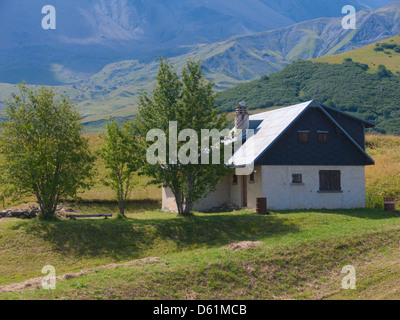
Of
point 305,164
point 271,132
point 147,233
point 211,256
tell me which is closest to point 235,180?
point 271,132

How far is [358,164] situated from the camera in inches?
1291

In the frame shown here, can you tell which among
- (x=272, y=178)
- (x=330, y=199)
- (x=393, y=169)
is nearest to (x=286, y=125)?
(x=272, y=178)

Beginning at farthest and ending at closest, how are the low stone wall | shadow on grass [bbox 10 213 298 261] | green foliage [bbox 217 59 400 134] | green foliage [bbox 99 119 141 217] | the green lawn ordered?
green foliage [bbox 217 59 400 134] < the low stone wall < green foliage [bbox 99 119 141 217] < shadow on grass [bbox 10 213 298 261] < the green lawn

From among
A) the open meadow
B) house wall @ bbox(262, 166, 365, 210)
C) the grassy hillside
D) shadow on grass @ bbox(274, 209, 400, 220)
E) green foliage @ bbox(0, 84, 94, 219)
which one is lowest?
the open meadow

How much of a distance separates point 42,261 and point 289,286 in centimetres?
1123

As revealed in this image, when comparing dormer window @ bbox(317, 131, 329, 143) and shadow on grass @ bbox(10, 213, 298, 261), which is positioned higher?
dormer window @ bbox(317, 131, 329, 143)

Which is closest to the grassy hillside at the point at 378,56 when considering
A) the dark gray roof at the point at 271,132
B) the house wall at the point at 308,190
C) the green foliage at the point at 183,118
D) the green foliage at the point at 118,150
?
the dark gray roof at the point at 271,132

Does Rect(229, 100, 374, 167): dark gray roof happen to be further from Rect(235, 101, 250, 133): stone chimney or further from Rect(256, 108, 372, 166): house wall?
Rect(235, 101, 250, 133): stone chimney

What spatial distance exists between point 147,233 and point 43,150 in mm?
7670

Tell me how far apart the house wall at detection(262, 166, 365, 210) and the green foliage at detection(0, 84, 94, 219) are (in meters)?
11.7

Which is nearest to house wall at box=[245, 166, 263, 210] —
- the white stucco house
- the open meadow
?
the white stucco house

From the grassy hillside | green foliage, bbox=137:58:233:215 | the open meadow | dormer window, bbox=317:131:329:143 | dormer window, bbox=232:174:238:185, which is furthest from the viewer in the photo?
the grassy hillside

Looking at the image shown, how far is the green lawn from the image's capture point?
1652 cm

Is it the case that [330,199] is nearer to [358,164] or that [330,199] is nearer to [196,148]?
→ [358,164]
